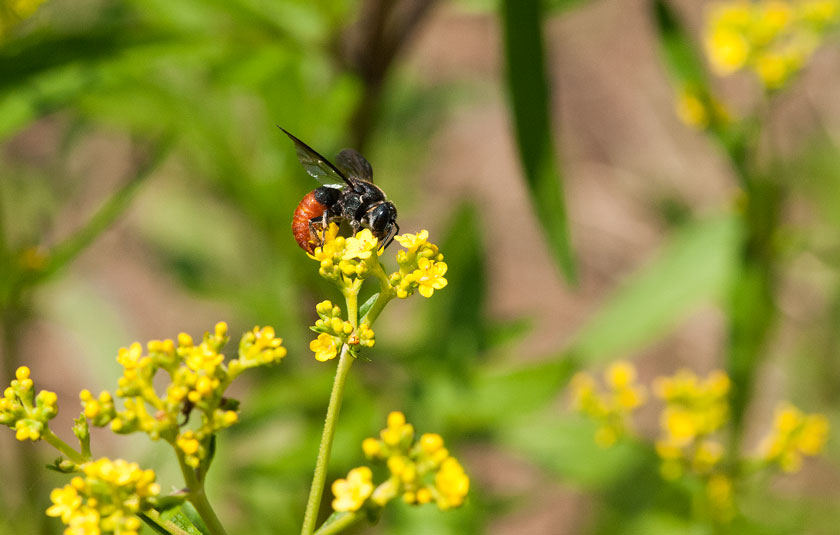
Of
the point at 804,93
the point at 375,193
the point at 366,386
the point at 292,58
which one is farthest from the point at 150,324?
the point at 804,93

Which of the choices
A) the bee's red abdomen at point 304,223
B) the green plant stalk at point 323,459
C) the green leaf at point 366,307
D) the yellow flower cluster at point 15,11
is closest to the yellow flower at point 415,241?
the green leaf at point 366,307

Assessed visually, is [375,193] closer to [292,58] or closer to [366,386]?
[292,58]

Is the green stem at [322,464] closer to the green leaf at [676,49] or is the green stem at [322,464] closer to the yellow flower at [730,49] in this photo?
the green leaf at [676,49]

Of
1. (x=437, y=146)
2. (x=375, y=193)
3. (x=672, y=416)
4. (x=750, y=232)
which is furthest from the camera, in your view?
(x=437, y=146)

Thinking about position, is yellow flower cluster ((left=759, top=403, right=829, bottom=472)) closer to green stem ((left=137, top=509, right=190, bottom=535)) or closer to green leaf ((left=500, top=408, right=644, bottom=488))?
green leaf ((left=500, top=408, right=644, bottom=488))

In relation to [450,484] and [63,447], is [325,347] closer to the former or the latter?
[450,484]

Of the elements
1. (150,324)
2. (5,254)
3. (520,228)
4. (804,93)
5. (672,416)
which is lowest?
(672,416)
